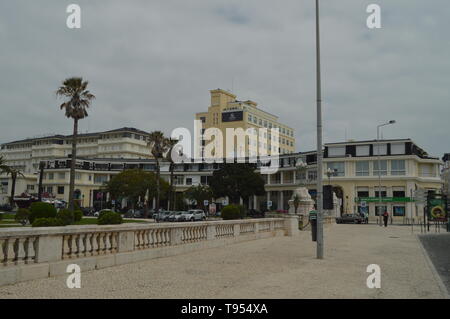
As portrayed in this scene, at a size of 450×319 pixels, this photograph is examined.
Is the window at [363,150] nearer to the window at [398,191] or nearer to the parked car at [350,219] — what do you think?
the window at [398,191]

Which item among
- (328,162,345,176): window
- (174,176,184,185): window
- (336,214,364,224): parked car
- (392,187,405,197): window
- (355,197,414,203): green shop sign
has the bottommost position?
(336,214,364,224): parked car

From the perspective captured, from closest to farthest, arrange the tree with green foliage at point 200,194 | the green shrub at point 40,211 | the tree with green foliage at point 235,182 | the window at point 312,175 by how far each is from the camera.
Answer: the green shrub at point 40,211 → the tree with green foliage at point 235,182 → the tree with green foliage at point 200,194 → the window at point 312,175

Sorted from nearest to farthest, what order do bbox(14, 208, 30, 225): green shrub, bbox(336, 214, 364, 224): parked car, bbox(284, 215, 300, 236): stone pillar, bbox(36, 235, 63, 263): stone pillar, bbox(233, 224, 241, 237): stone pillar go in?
bbox(36, 235, 63, 263): stone pillar → bbox(233, 224, 241, 237): stone pillar → bbox(284, 215, 300, 236): stone pillar → bbox(14, 208, 30, 225): green shrub → bbox(336, 214, 364, 224): parked car

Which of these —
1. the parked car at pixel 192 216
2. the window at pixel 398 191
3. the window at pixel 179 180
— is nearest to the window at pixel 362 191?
the window at pixel 398 191

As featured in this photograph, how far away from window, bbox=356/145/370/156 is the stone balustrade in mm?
60443

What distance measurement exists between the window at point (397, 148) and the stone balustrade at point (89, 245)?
195 ft

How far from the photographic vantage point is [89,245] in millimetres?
10219

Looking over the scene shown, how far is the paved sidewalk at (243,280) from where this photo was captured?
7855 mm

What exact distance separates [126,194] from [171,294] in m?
68.9

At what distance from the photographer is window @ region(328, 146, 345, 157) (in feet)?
248

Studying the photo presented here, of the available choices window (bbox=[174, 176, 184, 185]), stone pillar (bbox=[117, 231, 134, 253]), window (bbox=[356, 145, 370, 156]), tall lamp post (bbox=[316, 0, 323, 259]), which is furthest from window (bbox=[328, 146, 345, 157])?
stone pillar (bbox=[117, 231, 134, 253])

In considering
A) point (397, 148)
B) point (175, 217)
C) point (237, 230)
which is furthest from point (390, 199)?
point (237, 230)

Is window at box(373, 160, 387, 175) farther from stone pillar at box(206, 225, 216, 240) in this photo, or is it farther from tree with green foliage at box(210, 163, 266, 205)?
stone pillar at box(206, 225, 216, 240)

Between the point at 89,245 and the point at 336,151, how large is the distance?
229 ft
